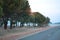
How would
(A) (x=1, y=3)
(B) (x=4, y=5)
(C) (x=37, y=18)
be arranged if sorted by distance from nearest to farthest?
(A) (x=1, y=3), (B) (x=4, y=5), (C) (x=37, y=18)

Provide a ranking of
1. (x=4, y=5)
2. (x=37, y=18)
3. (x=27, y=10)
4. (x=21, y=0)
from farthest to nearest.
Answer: (x=37, y=18)
(x=27, y=10)
(x=21, y=0)
(x=4, y=5)

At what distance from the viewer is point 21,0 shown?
45812 mm

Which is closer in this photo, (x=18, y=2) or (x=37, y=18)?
(x=18, y=2)

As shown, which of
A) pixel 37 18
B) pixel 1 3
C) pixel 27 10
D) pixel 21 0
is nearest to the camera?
pixel 1 3

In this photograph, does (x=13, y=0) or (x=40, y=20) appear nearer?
(x=13, y=0)

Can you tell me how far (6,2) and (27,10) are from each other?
22057 millimetres

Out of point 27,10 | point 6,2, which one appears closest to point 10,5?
point 6,2

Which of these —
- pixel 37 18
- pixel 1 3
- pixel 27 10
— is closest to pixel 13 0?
pixel 1 3

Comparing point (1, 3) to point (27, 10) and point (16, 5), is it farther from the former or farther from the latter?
point (27, 10)

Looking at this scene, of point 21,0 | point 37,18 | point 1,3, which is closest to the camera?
point 1,3

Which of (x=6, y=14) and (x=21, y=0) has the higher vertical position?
(x=21, y=0)

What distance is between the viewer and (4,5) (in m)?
42.8

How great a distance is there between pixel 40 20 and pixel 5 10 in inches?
3782

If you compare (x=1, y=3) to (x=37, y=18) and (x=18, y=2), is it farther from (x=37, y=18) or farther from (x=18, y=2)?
(x=37, y=18)
